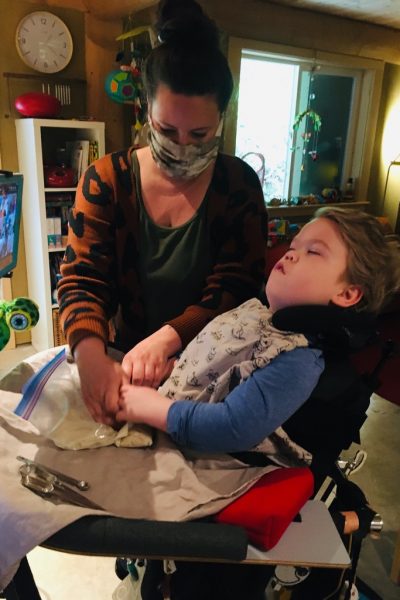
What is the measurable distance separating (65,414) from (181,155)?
0.51 meters

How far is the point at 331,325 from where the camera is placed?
2.50ft

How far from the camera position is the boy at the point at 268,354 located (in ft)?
2.34

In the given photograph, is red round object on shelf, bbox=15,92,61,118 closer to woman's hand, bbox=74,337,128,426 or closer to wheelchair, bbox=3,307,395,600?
woman's hand, bbox=74,337,128,426

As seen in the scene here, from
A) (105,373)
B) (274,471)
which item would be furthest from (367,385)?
(105,373)

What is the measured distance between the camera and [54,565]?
1634 mm

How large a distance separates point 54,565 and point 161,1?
167 centimetres

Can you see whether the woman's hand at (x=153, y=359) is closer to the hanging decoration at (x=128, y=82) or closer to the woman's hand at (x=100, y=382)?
the woman's hand at (x=100, y=382)

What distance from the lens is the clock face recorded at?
2.90 meters

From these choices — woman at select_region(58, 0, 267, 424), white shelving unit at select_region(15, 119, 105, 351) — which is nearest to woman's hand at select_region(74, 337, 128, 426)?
woman at select_region(58, 0, 267, 424)

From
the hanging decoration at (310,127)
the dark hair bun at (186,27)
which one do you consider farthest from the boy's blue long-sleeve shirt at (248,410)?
the hanging decoration at (310,127)

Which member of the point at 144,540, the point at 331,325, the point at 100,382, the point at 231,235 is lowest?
the point at 144,540

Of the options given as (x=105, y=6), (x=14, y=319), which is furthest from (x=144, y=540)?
(x=105, y=6)

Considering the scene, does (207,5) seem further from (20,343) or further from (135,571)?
(135,571)

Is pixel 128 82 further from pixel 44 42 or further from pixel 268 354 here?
pixel 268 354
